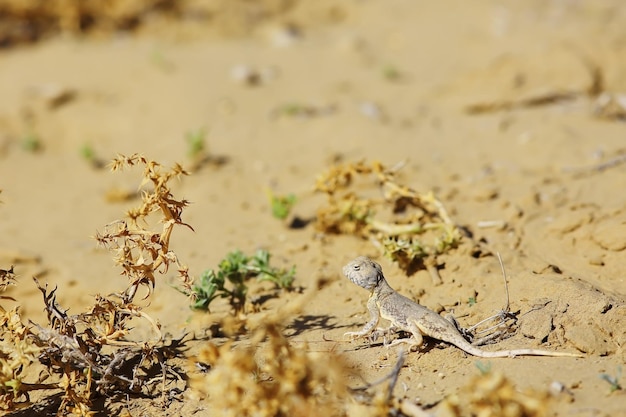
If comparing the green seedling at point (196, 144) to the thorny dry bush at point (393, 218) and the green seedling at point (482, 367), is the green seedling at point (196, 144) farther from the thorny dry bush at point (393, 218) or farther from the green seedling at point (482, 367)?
the green seedling at point (482, 367)

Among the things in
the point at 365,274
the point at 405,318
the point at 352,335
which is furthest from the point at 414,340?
the point at 365,274

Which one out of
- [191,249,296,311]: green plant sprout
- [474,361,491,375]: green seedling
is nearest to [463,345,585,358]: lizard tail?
[474,361,491,375]: green seedling

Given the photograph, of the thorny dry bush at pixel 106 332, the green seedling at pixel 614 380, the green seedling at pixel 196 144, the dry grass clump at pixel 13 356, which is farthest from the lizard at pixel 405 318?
the green seedling at pixel 196 144

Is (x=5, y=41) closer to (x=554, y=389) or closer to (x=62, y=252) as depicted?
(x=62, y=252)

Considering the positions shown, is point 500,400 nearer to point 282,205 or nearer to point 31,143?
point 282,205

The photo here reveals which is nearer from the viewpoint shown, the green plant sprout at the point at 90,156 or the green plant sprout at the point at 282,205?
the green plant sprout at the point at 282,205

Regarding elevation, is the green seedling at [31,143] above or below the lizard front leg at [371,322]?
above
